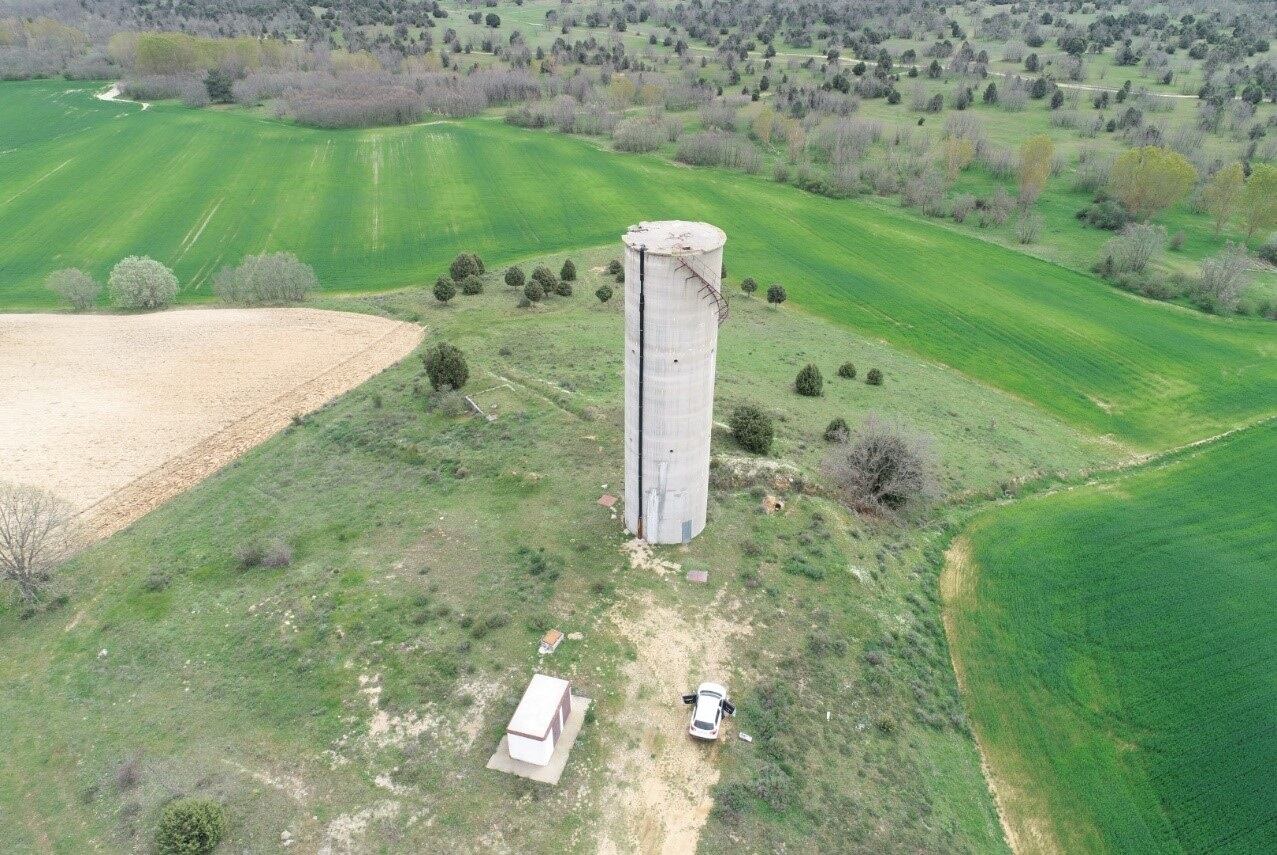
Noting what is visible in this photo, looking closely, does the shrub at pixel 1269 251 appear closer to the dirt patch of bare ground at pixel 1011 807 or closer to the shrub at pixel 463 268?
the dirt patch of bare ground at pixel 1011 807

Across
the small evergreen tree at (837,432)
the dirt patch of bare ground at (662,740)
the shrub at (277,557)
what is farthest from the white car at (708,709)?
the small evergreen tree at (837,432)

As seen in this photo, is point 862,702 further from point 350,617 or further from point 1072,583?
point 350,617

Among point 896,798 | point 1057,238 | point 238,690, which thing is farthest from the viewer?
point 1057,238

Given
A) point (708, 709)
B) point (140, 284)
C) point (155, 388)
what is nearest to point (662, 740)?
point (708, 709)

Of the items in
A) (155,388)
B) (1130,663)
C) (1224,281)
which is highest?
(1224,281)

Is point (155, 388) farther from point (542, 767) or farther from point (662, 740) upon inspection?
point (662, 740)

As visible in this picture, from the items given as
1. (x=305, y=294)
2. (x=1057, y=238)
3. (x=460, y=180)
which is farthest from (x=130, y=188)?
(x=1057, y=238)
